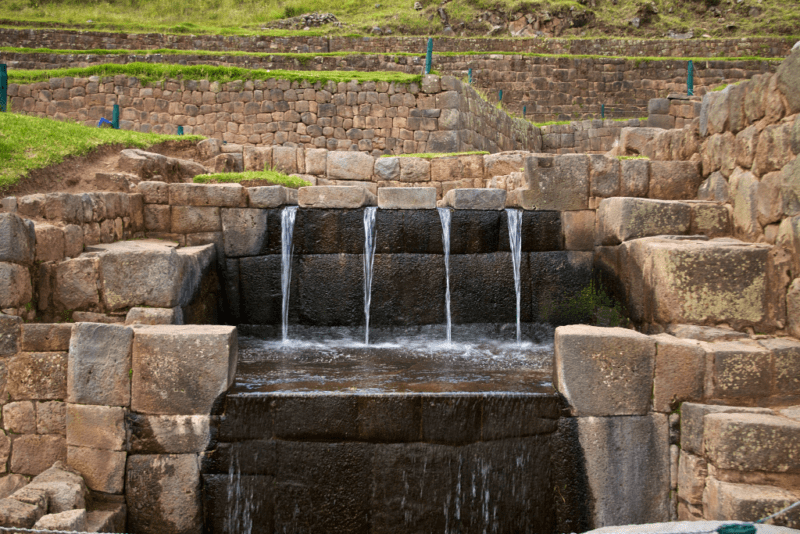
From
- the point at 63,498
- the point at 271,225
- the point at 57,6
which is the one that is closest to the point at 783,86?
the point at 271,225

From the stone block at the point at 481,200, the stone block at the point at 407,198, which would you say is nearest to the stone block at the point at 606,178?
the stone block at the point at 481,200

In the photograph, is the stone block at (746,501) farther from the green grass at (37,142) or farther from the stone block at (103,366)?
the green grass at (37,142)

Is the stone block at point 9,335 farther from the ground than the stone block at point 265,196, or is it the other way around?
→ the stone block at point 265,196

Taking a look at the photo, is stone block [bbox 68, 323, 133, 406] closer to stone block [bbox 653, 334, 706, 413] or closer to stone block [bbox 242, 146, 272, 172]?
stone block [bbox 653, 334, 706, 413]

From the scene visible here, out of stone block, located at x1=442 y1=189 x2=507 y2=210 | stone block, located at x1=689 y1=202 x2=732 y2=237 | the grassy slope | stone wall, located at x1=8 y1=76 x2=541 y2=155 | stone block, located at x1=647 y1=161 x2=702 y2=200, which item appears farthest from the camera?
the grassy slope

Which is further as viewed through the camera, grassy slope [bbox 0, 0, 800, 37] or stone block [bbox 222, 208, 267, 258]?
grassy slope [bbox 0, 0, 800, 37]

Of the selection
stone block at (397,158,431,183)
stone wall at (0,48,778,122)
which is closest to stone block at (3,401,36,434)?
stone block at (397,158,431,183)

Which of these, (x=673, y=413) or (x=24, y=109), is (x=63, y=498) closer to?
(x=673, y=413)

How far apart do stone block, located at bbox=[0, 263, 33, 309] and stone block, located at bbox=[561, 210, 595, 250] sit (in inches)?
222

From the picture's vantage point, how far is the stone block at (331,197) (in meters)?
7.31

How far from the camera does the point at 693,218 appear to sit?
19.9 ft

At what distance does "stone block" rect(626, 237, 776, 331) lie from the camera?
195 inches

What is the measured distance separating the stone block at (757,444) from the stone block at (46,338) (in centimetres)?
474

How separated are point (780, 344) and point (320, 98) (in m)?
11.8
